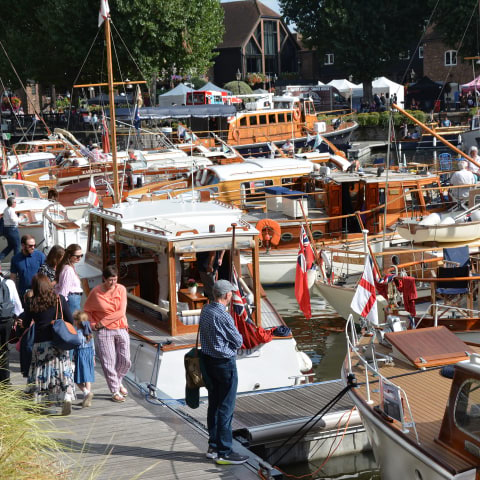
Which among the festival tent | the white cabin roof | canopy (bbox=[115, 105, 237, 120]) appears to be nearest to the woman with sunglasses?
the white cabin roof

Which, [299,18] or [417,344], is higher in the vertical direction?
[299,18]

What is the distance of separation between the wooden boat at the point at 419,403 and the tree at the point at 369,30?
50866 millimetres

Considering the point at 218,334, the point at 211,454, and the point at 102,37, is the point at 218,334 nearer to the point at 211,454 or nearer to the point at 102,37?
the point at 211,454

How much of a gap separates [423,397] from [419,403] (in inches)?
7.2

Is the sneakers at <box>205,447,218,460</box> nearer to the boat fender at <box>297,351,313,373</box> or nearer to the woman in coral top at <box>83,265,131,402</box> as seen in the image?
the woman in coral top at <box>83,265,131,402</box>

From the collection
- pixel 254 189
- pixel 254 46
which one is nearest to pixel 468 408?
pixel 254 189

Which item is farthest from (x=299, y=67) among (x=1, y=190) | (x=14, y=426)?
(x=14, y=426)

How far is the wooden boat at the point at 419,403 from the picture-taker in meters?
7.14

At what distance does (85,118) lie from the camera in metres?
52.9

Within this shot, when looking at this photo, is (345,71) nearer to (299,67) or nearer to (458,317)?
(299,67)

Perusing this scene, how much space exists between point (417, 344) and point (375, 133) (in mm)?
45508

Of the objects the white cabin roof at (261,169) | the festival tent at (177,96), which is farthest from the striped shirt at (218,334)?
the festival tent at (177,96)

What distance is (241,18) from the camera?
85125mm

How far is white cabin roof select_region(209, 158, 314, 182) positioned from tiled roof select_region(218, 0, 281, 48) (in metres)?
61.0
